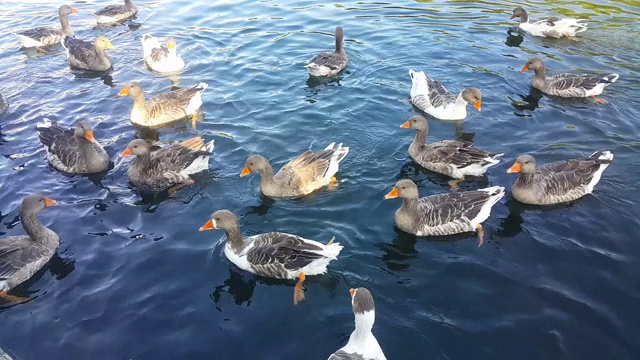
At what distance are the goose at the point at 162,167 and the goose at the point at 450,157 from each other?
17.7ft

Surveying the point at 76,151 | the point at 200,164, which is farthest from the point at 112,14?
the point at 200,164

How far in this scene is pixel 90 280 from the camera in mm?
10156

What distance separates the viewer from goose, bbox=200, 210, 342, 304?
965 cm

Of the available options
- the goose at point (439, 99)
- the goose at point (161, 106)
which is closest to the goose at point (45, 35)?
the goose at point (161, 106)

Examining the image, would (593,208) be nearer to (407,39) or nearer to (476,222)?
(476,222)

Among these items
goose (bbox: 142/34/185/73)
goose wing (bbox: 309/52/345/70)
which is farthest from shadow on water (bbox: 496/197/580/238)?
goose (bbox: 142/34/185/73)

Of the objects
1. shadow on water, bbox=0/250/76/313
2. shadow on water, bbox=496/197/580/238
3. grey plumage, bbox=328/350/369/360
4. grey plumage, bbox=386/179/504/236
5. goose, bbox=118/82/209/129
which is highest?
goose, bbox=118/82/209/129

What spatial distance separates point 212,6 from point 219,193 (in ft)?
49.6

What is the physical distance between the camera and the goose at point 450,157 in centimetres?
1229

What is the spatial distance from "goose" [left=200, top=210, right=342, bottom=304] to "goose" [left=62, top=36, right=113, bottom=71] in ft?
38.0

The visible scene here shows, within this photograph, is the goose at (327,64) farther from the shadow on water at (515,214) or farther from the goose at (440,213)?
the shadow on water at (515,214)

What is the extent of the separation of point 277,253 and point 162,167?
4420mm

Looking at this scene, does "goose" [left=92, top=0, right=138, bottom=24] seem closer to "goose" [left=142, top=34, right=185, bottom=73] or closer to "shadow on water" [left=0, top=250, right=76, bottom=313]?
"goose" [left=142, top=34, right=185, bottom=73]

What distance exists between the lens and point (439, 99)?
1511cm
